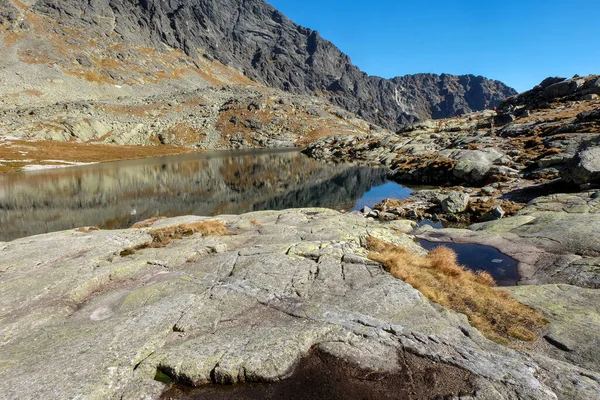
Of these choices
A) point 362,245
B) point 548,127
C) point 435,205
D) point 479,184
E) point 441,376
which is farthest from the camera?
point 548,127

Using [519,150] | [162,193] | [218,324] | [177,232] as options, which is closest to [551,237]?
[218,324]

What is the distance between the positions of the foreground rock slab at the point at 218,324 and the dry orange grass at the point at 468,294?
2.62ft

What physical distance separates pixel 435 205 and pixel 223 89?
190 metres

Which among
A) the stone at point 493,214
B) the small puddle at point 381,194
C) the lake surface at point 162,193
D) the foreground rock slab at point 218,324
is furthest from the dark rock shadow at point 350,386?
the small puddle at point 381,194

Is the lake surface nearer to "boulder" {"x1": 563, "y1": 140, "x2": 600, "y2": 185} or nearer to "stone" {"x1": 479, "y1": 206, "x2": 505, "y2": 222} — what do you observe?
"stone" {"x1": 479, "y1": 206, "x2": 505, "y2": 222}

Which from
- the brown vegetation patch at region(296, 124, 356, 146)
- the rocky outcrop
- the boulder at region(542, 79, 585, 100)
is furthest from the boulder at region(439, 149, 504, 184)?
the brown vegetation patch at region(296, 124, 356, 146)

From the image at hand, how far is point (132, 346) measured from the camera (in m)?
8.44

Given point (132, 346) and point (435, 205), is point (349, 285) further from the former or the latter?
point (435, 205)

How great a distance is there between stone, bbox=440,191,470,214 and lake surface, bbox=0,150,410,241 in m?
10.4

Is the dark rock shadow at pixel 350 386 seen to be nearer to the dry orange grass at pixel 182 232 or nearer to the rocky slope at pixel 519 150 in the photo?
the dry orange grass at pixel 182 232

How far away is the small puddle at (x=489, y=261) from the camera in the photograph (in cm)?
1732

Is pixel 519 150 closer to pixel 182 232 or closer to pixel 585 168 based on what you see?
pixel 585 168

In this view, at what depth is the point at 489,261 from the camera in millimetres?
19391

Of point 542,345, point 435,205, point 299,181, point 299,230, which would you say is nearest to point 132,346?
point 542,345
